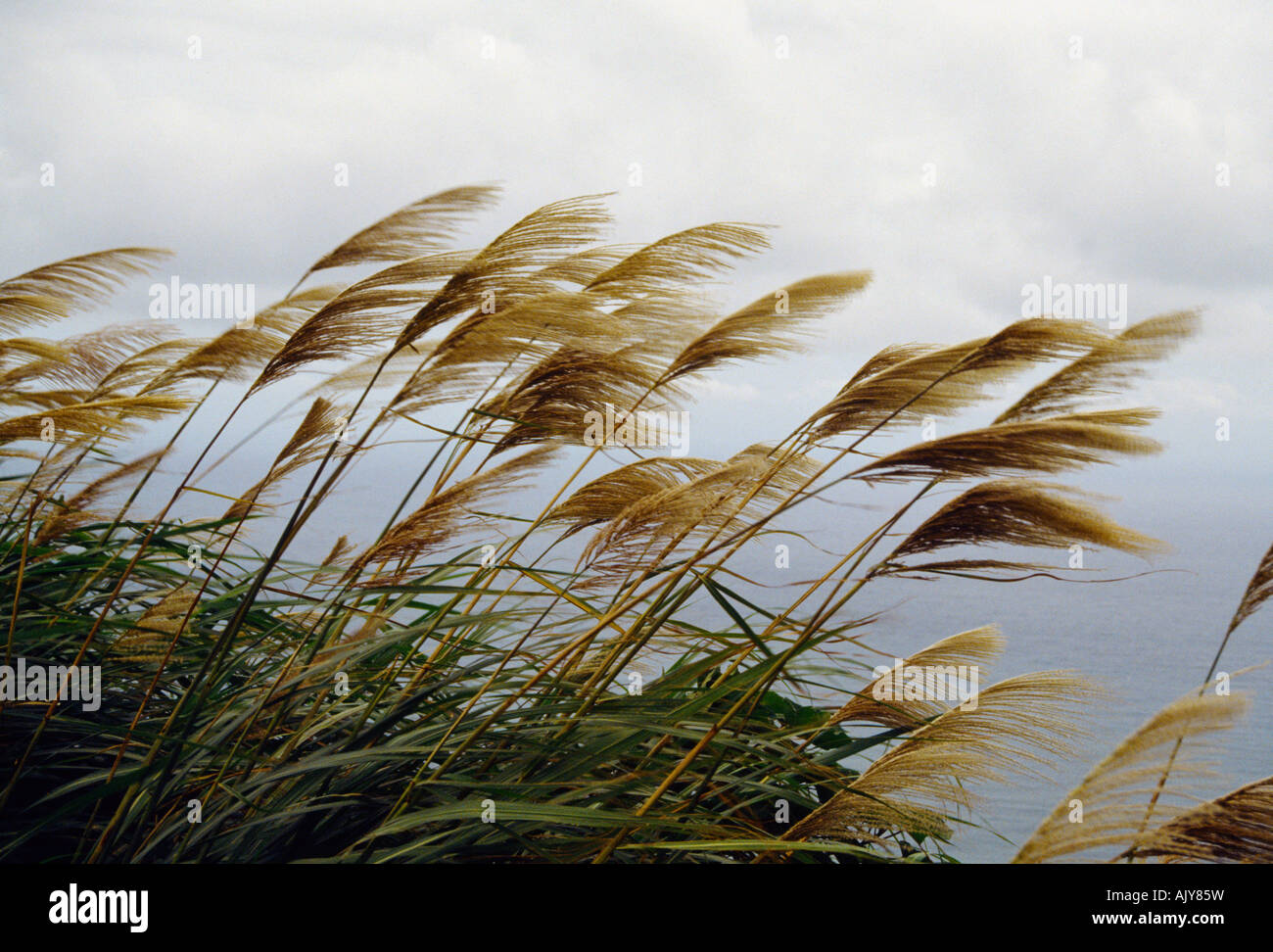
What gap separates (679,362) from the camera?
1493mm

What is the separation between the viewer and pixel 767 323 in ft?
4.76

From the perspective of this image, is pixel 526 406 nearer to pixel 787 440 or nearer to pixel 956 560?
pixel 787 440

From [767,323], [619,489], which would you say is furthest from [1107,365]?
[619,489]

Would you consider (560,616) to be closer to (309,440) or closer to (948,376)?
(309,440)

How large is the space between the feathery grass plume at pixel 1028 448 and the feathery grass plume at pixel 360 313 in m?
0.81

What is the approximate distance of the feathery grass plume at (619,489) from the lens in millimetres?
1597

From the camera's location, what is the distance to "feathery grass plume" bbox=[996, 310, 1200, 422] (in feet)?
3.93

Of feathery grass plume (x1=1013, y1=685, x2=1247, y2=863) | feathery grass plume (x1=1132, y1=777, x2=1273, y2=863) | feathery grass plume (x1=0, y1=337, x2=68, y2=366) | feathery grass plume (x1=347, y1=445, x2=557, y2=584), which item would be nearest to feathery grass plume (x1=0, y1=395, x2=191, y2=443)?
feathery grass plume (x1=0, y1=337, x2=68, y2=366)

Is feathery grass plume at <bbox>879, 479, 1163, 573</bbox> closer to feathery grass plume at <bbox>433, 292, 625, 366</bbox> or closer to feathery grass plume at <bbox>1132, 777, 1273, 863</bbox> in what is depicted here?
feathery grass plume at <bbox>1132, 777, 1273, 863</bbox>

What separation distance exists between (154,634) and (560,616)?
82cm

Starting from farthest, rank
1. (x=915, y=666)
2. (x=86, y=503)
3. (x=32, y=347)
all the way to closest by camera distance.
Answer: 1. (x=86, y=503)
2. (x=32, y=347)
3. (x=915, y=666)
